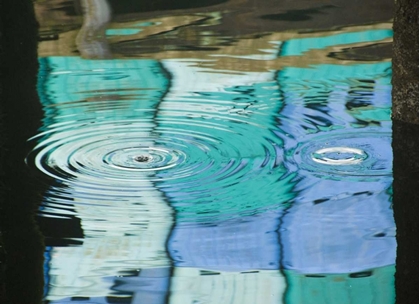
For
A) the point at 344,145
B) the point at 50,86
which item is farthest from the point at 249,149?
the point at 50,86

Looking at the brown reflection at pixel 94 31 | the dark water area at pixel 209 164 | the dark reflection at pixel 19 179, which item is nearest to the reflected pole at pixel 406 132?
the dark water area at pixel 209 164

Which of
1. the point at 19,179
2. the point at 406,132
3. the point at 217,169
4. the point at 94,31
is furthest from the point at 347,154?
the point at 94,31

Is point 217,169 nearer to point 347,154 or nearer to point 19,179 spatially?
point 347,154

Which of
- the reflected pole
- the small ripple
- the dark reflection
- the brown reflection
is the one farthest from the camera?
the brown reflection

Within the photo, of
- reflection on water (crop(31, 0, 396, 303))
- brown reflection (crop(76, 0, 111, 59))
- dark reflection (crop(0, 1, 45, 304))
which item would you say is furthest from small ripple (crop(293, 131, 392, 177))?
brown reflection (crop(76, 0, 111, 59))

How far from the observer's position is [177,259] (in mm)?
2260

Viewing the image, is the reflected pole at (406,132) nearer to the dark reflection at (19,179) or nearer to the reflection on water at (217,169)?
the reflection on water at (217,169)

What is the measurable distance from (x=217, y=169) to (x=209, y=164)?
56mm

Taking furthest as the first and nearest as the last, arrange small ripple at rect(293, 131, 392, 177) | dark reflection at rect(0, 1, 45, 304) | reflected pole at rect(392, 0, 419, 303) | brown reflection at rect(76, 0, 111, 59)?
brown reflection at rect(76, 0, 111, 59) < small ripple at rect(293, 131, 392, 177) < reflected pole at rect(392, 0, 419, 303) < dark reflection at rect(0, 1, 45, 304)

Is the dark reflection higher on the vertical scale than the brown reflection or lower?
lower

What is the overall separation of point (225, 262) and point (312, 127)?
1.25 meters

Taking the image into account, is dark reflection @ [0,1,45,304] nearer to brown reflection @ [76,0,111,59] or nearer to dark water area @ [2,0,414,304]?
dark water area @ [2,0,414,304]

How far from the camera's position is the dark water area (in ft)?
7.12

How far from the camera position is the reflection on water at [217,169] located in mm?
2158
